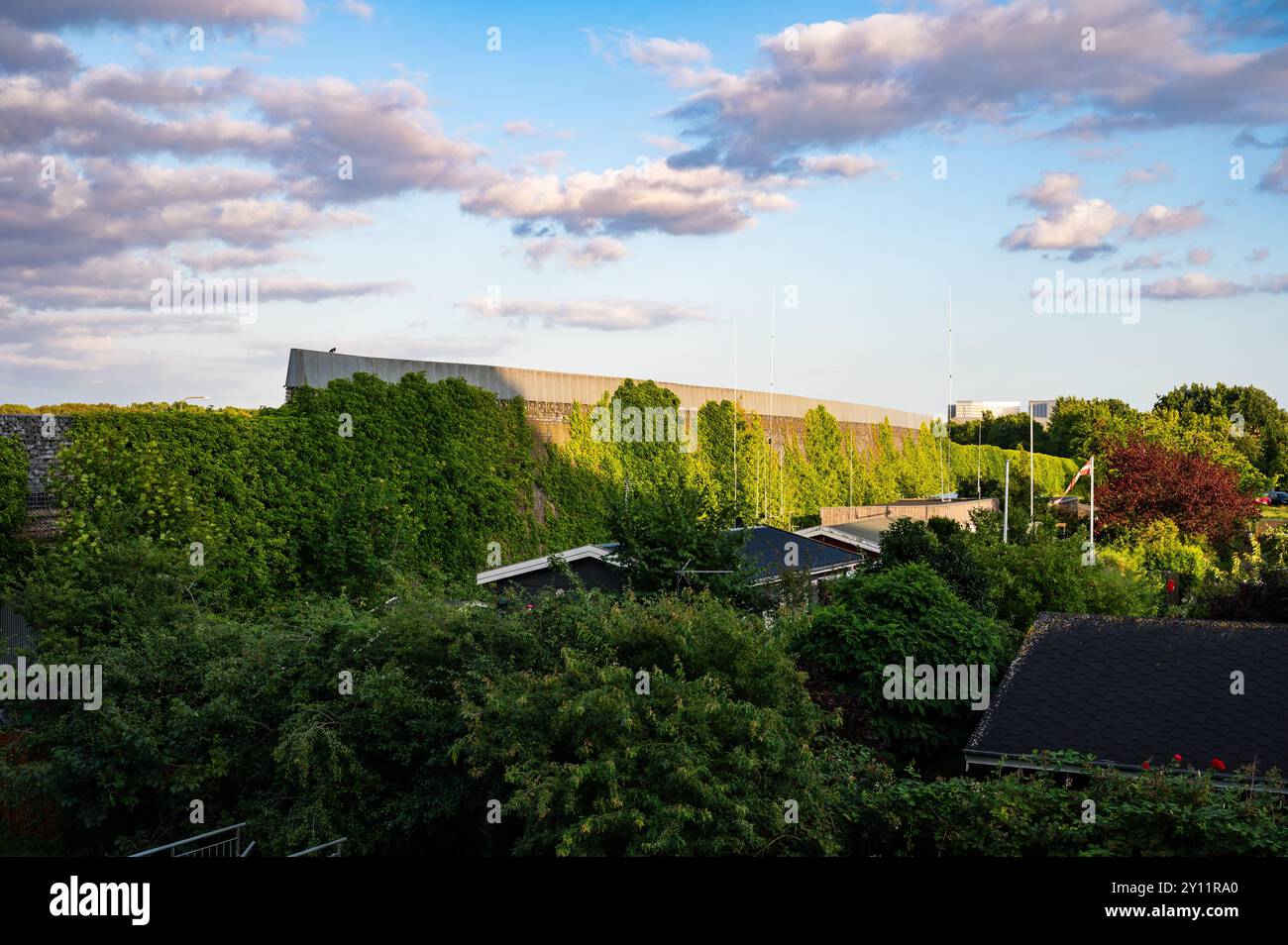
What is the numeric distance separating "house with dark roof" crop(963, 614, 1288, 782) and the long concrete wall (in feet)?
60.0

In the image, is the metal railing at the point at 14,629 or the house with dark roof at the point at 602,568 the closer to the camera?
the metal railing at the point at 14,629

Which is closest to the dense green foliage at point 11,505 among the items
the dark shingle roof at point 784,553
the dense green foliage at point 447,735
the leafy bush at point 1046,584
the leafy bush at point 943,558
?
the dense green foliage at point 447,735

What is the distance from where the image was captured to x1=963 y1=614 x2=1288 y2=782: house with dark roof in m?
15.2

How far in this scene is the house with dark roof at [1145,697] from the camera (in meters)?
15.2

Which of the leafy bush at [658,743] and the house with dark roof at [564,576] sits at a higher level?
the house with dark roof at [564,576]

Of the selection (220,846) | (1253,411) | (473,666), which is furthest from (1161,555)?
(1253,411)

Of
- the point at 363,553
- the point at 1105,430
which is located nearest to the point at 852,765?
the point at 363,553

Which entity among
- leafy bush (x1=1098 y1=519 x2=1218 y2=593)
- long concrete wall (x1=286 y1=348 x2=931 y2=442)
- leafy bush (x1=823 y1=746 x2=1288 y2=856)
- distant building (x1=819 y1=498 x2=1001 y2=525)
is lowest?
leafy bush (x1=823 y1=746 x2=1288 y2=856)

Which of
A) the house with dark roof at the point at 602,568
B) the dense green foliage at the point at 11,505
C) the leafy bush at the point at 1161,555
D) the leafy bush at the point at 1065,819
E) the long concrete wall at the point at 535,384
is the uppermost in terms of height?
the long concrete wall at the point at 535,384

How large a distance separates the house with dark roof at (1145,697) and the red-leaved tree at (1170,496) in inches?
1166

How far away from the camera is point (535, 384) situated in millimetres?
35656

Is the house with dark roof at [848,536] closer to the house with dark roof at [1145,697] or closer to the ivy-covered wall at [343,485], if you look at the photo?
the ivy-covered wall at [343,485]

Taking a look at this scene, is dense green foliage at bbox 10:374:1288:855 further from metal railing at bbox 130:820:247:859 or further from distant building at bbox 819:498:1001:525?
distant building at bbox 819:498:1001:525

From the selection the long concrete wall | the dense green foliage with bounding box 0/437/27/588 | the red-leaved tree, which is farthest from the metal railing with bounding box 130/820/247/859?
the red-leaved tree
